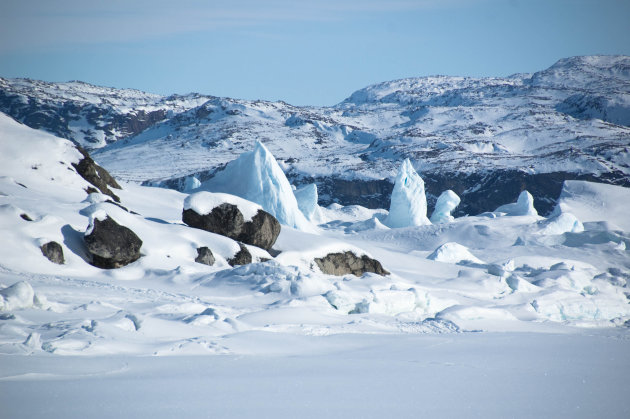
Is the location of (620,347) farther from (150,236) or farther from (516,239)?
(516,239)

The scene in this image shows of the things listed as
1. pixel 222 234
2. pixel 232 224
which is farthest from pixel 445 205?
pixel 222 234

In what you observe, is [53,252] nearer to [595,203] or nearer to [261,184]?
[261,184]

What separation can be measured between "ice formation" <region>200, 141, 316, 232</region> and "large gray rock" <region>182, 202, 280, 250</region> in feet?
33.6

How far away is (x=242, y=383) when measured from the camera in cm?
450

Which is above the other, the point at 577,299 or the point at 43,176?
the point at 43,176

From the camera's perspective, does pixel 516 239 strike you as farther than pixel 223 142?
No

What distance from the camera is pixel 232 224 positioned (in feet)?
51.0

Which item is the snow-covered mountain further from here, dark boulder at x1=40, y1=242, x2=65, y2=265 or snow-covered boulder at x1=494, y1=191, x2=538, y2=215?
dark boulder at x1=40, y1=242, x2=65, y2=265

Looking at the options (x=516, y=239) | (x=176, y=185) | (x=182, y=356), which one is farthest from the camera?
(x=176, y=185)

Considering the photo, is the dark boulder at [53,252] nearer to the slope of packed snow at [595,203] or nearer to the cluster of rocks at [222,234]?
the cluster of rocks at [222,234]

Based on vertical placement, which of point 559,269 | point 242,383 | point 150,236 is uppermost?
point 242,383

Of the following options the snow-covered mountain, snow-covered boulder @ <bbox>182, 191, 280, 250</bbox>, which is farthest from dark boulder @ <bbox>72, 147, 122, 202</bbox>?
the snow-covered mountain

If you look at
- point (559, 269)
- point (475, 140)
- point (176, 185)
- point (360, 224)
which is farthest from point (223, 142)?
point (559, 269)

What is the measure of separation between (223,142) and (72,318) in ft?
417
